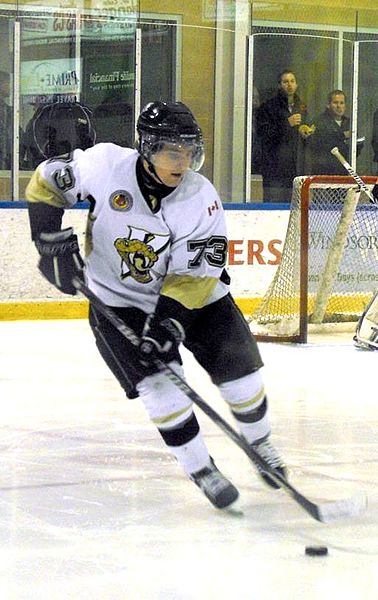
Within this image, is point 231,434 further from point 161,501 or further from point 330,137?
point 330,137

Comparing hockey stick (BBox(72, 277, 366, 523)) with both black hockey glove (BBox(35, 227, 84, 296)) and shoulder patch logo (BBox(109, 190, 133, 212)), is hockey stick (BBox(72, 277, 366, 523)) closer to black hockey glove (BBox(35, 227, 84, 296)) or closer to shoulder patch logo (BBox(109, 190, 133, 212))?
black hockey glove (BBox(35, 227, 84, 296))

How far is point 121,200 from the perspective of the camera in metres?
2.88

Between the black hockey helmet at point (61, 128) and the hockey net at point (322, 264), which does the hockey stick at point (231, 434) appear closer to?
the hockey net at point (322, 264)

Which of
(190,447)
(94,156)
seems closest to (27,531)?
(190,447)

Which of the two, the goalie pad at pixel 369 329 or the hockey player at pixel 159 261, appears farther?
the goalie pad at pixel 369 329

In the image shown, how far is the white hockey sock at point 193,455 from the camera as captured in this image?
2961 millimetres

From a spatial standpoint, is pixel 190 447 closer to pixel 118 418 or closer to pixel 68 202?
pixel 68 202

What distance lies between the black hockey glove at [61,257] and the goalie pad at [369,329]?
3416 millimetres

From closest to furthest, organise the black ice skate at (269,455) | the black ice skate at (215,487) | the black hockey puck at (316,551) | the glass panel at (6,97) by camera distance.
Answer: the black hockey puck at (316,551) → the black ice skate at (215,487) → the black ice skate at (269,455) → the glass panel at (6,97)

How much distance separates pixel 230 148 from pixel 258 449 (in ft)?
17.2

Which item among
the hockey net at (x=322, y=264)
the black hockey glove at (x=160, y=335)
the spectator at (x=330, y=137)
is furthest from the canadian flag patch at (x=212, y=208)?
the spectator at (x=330, y=137)

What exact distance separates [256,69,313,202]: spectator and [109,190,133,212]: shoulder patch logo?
5246 mm

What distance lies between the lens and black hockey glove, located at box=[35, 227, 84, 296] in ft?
9.48

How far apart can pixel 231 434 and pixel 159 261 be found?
401 mm
